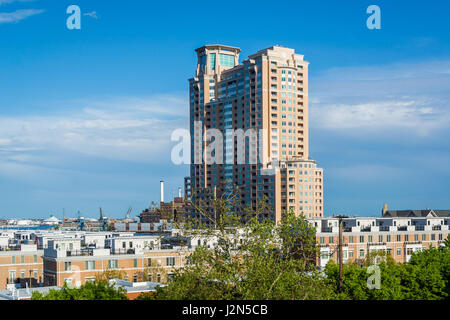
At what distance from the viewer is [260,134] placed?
168 m

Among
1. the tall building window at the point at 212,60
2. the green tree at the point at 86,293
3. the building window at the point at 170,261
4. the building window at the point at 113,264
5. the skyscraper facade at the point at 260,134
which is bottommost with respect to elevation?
the building window at the point at 170,261

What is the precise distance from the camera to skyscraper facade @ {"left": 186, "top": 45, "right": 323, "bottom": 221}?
6294 inches

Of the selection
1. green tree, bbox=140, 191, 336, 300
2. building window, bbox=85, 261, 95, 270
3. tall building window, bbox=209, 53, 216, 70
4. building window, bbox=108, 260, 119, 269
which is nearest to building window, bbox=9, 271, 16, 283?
building window, bbox=85, 261, 95, 270

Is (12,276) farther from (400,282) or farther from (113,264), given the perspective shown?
(400,282)

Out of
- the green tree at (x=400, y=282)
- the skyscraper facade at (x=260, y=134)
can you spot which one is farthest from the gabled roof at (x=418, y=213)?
the green tree at (x=400, y=282)

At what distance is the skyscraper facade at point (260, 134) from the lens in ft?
525

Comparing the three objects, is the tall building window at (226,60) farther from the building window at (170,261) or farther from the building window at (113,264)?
the building window at (113,264)

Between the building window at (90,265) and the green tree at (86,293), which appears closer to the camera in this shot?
the green tree at (86,293)

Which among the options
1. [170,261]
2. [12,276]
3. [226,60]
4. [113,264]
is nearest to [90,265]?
[113,264]

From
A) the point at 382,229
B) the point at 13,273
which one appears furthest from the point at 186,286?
the point at 382,229

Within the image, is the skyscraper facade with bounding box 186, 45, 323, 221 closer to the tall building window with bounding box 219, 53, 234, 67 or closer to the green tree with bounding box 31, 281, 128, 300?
the tall building window with bounding box 219, 53, 234, 67
